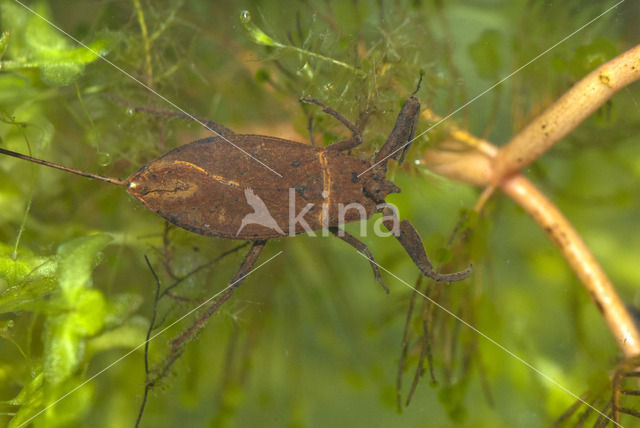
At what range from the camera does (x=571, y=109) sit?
94.4 inches

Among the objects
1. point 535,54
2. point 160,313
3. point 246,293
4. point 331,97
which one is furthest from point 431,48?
point 160,313

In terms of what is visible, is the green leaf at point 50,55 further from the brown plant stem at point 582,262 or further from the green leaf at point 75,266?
the brown plant stem at point 582,262

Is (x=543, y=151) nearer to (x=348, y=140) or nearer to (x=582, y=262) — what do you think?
(x=582, y=262)

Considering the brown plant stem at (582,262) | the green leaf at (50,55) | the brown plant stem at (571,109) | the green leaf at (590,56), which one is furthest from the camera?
the green leaf at (590,56)

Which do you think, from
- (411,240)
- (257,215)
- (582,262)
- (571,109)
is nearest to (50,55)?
(257,215)

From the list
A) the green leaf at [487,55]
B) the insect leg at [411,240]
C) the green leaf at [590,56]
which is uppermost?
the green leaf at [487,55]

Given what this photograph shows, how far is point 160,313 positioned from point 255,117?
1.66m

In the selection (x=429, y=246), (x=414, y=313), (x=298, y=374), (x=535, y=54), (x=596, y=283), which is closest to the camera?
(x=596, y=283)

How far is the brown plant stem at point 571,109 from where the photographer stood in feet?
7.39

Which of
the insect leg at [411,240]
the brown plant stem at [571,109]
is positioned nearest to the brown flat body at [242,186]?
the insect leg at [411,240]

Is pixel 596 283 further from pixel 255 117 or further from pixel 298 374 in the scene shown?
pixel 255 117

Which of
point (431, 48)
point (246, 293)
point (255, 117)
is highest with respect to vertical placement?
point (431, 48)

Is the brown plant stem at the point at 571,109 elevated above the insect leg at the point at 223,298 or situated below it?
above

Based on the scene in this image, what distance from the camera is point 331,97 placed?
2631 millimetres
